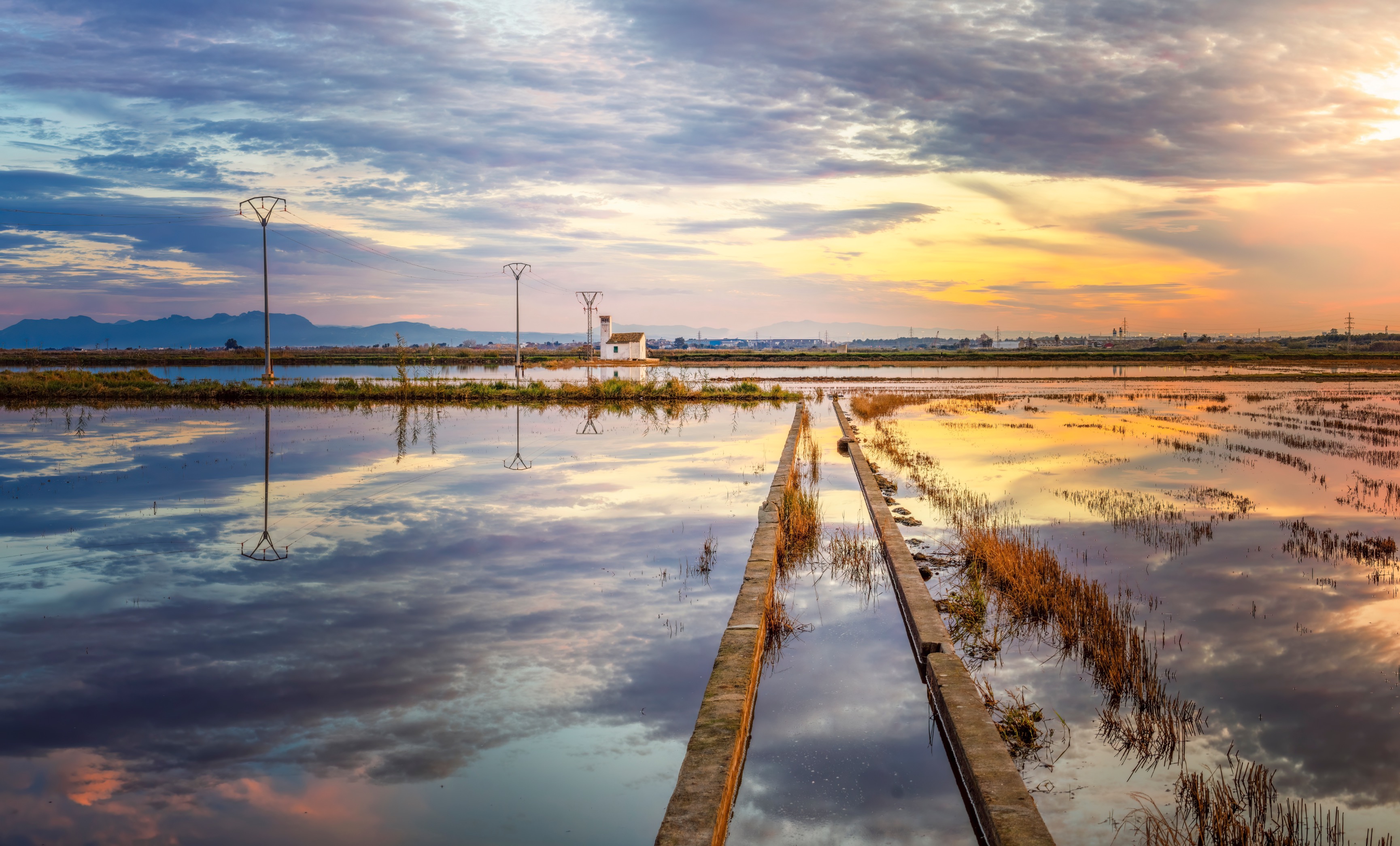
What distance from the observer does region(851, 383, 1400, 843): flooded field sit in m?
4.37

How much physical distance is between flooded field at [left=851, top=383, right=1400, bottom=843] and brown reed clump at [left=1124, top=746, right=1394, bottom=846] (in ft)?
0.09

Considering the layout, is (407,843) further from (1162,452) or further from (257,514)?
(1162,452)

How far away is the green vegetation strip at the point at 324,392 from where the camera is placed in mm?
29406

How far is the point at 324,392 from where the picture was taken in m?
30.6

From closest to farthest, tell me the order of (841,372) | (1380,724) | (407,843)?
(407,843), (1380,724), (841,372)

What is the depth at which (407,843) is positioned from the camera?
3789mm

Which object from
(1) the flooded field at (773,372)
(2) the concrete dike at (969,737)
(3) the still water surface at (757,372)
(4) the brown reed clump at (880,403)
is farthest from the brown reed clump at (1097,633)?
(3) the still water surface at (757,372)

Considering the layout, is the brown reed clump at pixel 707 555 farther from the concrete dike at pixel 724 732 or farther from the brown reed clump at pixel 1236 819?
the brown reed clump at pixel 1236 819

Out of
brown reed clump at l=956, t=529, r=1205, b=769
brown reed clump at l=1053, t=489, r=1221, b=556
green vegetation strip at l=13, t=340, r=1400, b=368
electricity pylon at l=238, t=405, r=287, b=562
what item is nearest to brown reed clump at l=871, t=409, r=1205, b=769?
brown reed clump at l=956, t=529, r=1205, b=769

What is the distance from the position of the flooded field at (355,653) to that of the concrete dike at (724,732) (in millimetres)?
349

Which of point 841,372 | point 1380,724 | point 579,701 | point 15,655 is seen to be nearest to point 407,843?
point 579,701

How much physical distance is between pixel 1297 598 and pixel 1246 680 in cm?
247

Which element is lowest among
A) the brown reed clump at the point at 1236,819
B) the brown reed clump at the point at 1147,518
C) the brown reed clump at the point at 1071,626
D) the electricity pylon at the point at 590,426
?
the brown reed clump at the point at 1236,819

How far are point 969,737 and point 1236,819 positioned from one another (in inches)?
47.1
